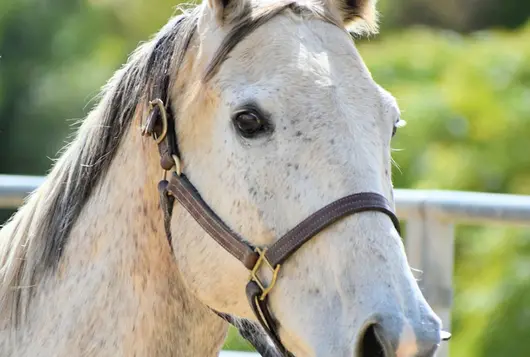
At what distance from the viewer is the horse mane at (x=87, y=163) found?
2.66 m

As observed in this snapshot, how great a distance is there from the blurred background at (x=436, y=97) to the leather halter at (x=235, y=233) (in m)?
2.35

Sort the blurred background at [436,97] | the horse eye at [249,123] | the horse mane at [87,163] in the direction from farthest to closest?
the blurred background at [436,97] < the horse mane at [87,163] < the horse eye at [249,123]

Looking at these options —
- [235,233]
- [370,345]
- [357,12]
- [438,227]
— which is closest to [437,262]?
[438,227]

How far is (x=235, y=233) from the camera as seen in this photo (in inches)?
96.5

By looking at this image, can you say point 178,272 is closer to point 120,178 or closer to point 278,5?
point 120,178

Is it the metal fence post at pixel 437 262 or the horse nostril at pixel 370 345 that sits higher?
the metal fence post at pixel 437 262

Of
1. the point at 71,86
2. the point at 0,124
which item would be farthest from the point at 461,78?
the point at 0,124

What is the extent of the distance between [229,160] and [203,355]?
56 centimetres

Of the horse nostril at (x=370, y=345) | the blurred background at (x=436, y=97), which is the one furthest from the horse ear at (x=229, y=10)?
the blurred background at (x=436, y=97)

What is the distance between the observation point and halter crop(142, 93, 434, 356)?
7.49ft

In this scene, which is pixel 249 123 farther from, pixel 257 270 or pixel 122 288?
pixel 122 288

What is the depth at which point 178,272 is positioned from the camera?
2.62m

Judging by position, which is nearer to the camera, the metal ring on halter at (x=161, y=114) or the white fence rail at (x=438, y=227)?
Result: the metal ring on halter at (x=161, y=114)

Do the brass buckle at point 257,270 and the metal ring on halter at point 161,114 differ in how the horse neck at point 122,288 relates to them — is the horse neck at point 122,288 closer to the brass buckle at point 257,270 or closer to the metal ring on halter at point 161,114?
the metal ring on halter at point 161,114
